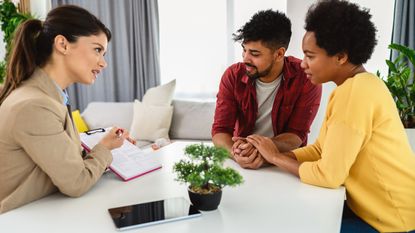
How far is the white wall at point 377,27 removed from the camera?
3.24 metres

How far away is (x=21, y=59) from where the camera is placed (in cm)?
127

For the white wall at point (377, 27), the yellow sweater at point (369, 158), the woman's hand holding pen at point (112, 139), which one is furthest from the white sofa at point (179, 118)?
the yellow sweater at point (369, 158)

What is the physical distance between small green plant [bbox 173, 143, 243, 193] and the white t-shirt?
0.94 metres

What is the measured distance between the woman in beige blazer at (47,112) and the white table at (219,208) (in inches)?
2.5

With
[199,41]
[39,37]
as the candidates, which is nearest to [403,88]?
[199,41]

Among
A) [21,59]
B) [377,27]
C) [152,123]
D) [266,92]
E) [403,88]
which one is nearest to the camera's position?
[21,59]

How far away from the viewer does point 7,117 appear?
3.74ft

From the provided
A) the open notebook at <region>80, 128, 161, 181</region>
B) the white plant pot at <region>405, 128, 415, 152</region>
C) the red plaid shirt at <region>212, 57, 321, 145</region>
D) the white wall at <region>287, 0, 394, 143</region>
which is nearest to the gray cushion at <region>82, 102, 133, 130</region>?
the white wall at <region>287, 0, 394, 143</region>

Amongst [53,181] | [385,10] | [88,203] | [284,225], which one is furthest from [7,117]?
[385,10]

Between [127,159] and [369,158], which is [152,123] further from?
[369,158]

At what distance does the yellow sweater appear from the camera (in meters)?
1.17

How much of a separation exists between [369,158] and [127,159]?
0.85 m

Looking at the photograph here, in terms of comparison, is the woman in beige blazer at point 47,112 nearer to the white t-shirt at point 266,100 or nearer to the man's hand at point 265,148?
the man's hand at point 265,148

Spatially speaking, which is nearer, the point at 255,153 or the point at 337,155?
the point at 337,155
